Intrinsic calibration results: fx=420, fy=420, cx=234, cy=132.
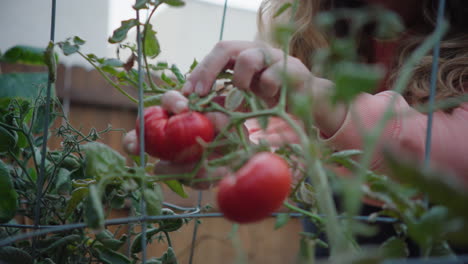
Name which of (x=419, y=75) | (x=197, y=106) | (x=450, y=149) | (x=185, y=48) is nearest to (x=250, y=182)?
(x=197, y=106)

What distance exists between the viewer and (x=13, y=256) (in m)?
0.49

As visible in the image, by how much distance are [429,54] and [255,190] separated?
811mm

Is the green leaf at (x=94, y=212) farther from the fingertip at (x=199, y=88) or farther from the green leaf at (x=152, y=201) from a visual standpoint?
the fingertip at (x=199, y=88)

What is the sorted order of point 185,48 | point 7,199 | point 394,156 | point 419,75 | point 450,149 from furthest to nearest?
point 185,48
point 419,75
point 450,149
point 7,199
point 394,156

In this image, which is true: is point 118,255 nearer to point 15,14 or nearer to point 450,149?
point 450,149

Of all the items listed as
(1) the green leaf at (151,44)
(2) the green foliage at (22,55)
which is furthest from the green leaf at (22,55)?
(1) the green leaf at (151,44)

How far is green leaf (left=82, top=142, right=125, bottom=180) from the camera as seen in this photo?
330 mm

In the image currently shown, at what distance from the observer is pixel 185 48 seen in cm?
194

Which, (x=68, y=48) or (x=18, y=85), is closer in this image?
(x=68, y=48)

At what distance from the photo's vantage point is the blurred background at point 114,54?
5.41 ft

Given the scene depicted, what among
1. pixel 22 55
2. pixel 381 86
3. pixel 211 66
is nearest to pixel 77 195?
pixel 211 66

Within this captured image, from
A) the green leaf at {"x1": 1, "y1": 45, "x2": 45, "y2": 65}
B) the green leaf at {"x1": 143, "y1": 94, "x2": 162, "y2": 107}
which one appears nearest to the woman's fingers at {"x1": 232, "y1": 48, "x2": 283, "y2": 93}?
the green leaf at {"x1": 143, "y1": 94, "x2": 162, "y2": 107}

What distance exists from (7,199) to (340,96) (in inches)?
18.6

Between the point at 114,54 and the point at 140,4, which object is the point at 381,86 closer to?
the point at 140,4
